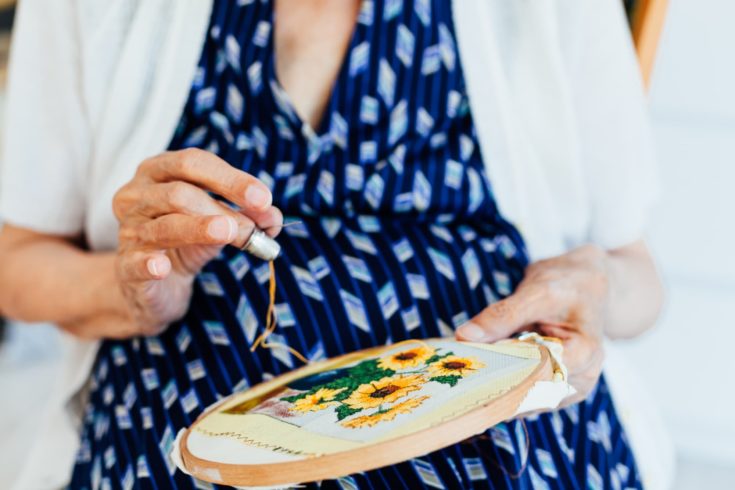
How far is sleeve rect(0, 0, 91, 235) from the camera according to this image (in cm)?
85

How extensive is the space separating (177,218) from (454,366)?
26 centimetres

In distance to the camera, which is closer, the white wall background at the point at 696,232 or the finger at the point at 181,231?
the finger at the point at 181,231

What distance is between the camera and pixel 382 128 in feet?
2.65

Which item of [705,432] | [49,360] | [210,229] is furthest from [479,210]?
[49,360]

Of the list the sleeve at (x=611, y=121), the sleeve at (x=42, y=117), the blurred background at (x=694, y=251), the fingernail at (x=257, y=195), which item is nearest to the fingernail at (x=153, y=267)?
the fingernail at (x=257, y=195)

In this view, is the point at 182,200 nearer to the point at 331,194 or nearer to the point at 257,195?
the point at 257,195

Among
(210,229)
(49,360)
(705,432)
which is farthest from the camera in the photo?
(49,360)

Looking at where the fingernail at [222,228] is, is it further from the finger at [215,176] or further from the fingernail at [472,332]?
the fingernail at [472,332]

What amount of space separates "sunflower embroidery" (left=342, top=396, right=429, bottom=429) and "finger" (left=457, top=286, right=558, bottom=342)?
0.15m

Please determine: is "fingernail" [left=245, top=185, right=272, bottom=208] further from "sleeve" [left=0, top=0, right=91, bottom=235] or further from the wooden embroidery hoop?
"sleeve" [left=0, top=0, right=91, bottom=235]

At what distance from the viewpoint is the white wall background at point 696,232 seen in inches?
47.2

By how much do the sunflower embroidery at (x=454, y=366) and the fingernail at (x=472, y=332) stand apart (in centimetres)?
6

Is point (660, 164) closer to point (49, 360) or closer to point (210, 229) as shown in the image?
point (210, 229)

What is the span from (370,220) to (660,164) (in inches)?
28.4
